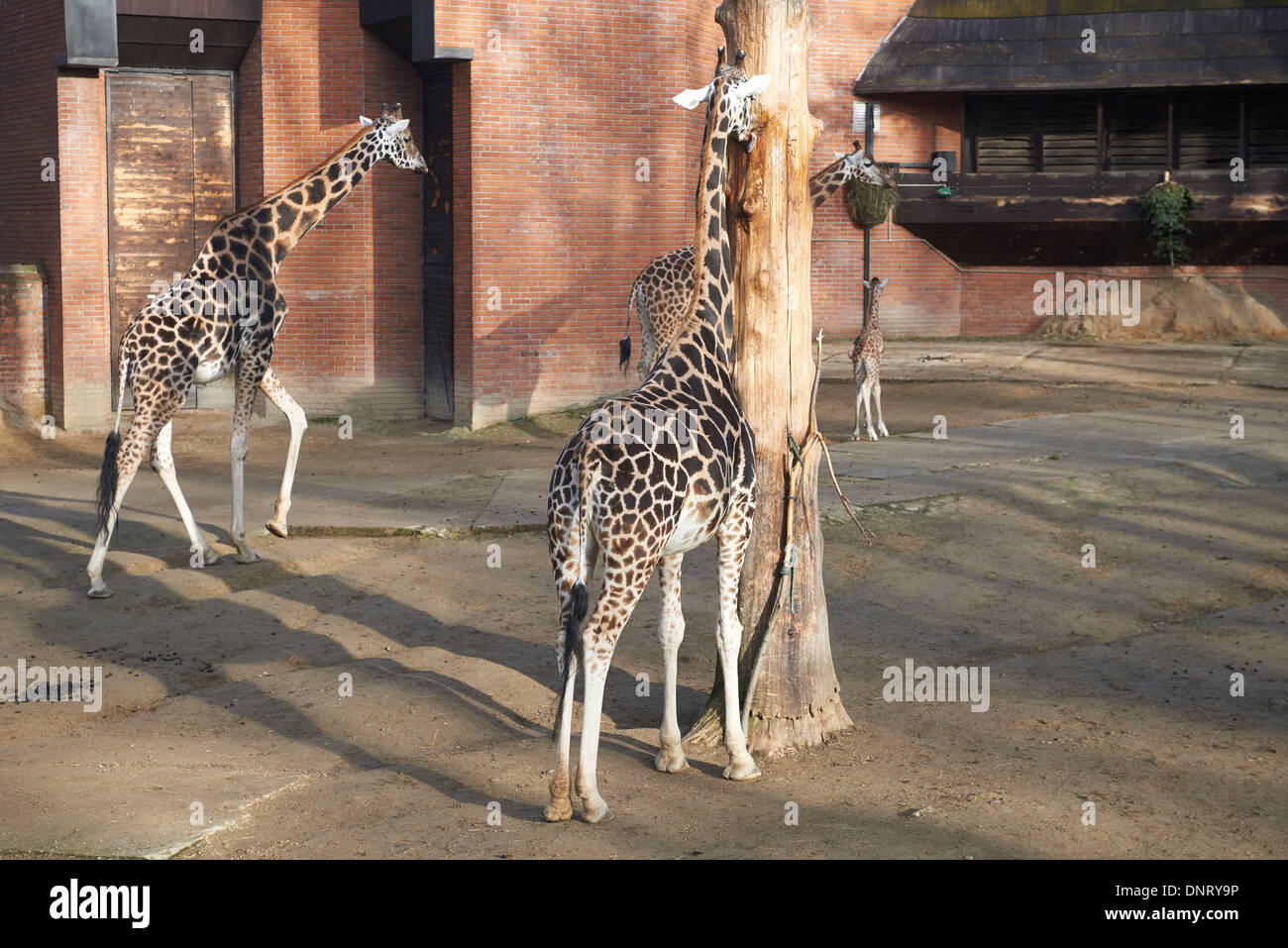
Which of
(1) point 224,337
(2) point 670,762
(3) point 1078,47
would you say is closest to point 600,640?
(2) point 670,762

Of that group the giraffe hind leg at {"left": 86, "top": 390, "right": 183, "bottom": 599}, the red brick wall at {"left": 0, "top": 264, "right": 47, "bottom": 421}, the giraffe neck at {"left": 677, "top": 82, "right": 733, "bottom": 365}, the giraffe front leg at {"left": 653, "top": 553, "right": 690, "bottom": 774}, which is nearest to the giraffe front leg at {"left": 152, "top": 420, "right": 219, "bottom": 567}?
the giraffe hind leg at {"left": 86, "top": 390, "right": 183, "bottom": 599}

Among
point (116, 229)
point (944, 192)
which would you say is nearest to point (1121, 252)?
point (944, 192)

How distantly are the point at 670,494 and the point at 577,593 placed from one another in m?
0.69

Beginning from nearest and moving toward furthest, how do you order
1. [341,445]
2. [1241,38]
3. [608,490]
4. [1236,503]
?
[608,490], [1236,503], [341,445], [1241,38]

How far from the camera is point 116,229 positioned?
64.0ft

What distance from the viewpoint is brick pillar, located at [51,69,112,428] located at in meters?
18.9

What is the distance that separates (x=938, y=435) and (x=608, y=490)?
10.6 meters

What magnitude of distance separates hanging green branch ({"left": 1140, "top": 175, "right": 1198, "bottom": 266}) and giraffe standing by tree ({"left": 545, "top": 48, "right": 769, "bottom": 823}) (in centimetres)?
1940

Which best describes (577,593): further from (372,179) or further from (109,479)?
(372,179)

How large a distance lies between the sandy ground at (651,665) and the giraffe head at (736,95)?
141 inches

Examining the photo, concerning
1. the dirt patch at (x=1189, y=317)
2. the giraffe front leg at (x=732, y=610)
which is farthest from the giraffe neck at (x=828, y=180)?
the dirt patch at (x=1189, y=317)

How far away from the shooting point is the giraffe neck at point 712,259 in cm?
758

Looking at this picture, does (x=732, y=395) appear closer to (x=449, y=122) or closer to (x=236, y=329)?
(x=236, y=329)

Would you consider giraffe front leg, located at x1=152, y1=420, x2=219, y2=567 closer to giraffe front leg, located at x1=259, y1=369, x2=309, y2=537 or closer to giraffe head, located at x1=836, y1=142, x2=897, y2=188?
giraffe front leg, located at x1=259, y1=369, x2=309, y2=537
